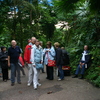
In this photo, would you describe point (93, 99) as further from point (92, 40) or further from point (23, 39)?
point (23, 39)

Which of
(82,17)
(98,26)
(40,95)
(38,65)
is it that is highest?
(82,17)

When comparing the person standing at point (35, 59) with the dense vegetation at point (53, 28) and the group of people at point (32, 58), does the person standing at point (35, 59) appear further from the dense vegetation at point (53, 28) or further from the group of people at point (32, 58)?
the dense vegetation at point (53, 28)

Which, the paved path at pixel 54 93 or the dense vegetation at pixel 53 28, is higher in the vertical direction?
the dense vegetation at pixel 53 28

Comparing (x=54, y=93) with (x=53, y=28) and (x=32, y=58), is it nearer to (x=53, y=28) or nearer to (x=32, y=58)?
(x=32, y=58)

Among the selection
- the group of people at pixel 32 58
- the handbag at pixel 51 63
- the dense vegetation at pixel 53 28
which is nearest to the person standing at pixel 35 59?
the group of people at pixel 32 58

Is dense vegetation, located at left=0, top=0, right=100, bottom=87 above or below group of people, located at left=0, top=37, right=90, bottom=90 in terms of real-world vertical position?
above

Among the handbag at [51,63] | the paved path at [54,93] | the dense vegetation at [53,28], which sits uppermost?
the dense vegetation at [53,28]

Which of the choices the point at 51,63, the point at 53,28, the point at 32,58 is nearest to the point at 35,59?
the point at 32,58

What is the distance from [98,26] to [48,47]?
3752mm

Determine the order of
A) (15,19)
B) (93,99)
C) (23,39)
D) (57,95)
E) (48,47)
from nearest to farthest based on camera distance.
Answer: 1. (93,99)
2. (57,95)
3. (48,47)
4. (15,19)
5. (23,39)

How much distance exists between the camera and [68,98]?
14.7 feet

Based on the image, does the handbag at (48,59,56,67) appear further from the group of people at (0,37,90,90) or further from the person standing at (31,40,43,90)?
the person standing at (31,40,43,90)

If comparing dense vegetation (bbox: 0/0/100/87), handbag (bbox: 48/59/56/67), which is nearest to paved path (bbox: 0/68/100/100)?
dense vegetation (bbox: 0/0/100/87)

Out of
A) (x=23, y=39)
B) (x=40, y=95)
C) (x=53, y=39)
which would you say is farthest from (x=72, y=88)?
(x=53, y=39)
